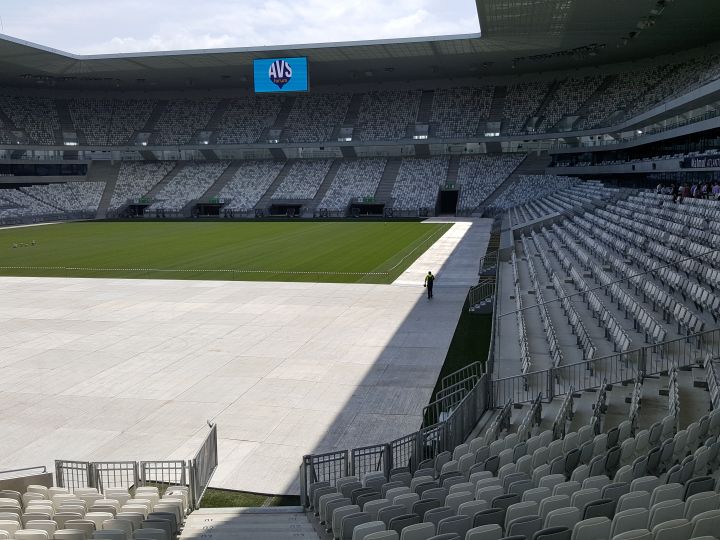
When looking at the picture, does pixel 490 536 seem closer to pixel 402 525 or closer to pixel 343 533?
pixel 402 525

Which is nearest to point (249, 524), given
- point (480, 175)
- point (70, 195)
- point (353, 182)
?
point (480, 175)

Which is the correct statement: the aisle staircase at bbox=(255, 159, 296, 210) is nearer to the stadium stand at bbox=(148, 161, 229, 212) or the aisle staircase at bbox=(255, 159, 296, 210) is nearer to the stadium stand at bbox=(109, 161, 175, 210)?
the stadium stand at bbox=(148, 161, 229, 212)

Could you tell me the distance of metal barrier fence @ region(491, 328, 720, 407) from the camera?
43.7 feet

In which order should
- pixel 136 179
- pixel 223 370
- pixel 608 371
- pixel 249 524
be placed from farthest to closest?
pixel 136 179
pixel 223 370
pixel 608 371
pixel 249 524

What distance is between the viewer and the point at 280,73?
6881 cm

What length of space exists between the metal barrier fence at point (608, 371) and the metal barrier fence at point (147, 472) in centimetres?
566

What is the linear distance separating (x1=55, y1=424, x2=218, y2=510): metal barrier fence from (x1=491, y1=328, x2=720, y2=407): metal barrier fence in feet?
18.6

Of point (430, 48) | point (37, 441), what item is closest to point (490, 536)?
point (37, 441)

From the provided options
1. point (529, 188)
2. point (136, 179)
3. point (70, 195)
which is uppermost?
point (136, 179)

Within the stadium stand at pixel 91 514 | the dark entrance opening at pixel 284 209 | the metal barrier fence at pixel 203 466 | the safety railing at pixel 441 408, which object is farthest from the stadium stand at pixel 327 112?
the stadium stand at pixel 91 514

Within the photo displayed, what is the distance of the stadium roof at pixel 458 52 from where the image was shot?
47.4 metres

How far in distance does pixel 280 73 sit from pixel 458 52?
17745 mm

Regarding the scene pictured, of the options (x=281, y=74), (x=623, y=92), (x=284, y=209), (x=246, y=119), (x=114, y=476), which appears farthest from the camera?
(x=246, y=119)

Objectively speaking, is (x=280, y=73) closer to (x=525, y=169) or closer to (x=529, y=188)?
(x=529, y=188)
